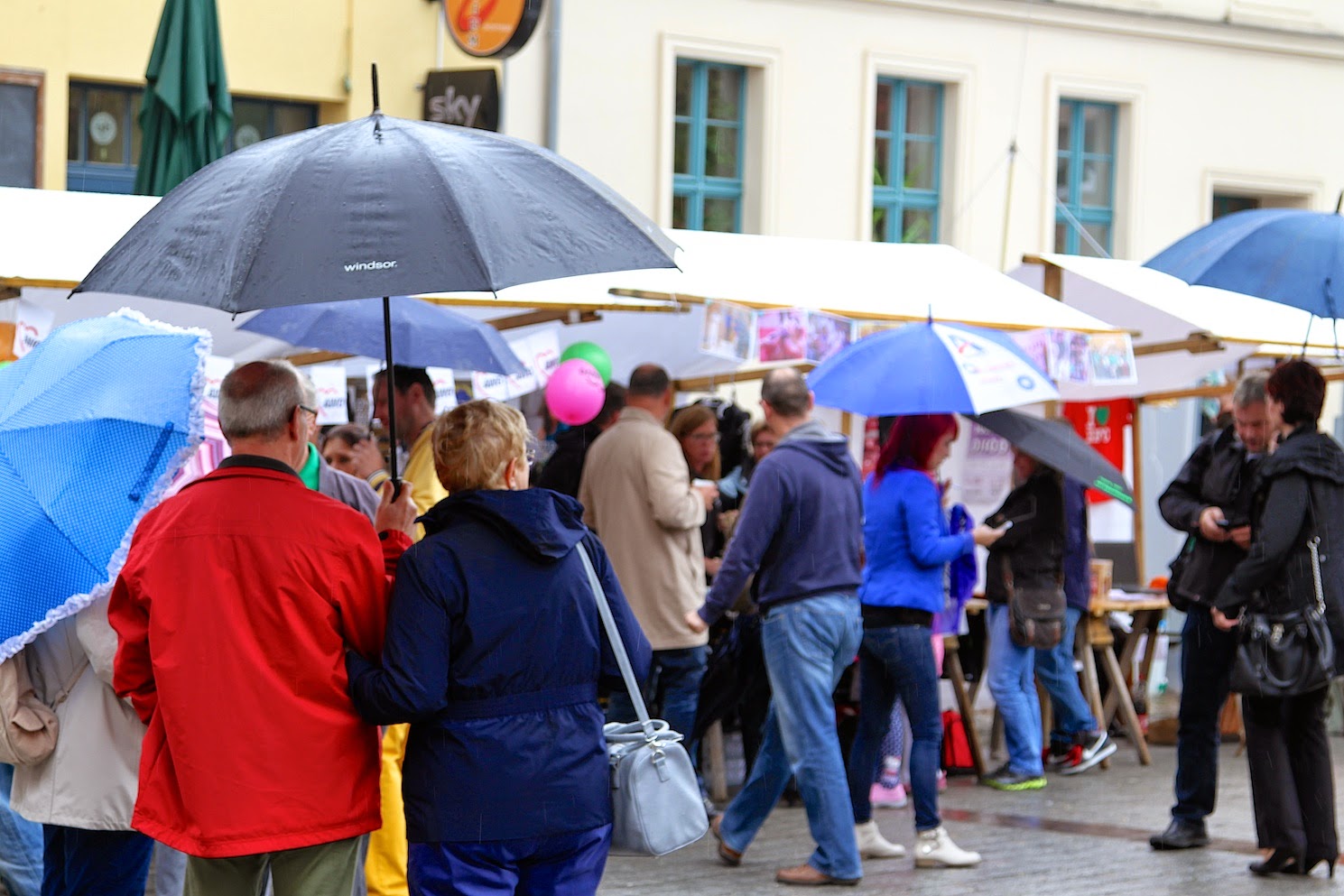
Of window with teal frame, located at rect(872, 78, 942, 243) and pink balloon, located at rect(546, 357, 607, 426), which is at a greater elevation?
window with teal frame, located at rect(872, 78, 942, 243)

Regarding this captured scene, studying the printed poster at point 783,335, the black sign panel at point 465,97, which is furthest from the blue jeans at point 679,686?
the black sign panel at point 465,97

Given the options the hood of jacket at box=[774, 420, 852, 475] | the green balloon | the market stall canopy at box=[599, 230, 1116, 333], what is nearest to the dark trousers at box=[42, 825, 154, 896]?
the hood of jacket at box=[774, 420, 852, 475]

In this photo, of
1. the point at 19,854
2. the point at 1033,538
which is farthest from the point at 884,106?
the point at 19,854

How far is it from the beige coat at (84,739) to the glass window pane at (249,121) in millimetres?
9674

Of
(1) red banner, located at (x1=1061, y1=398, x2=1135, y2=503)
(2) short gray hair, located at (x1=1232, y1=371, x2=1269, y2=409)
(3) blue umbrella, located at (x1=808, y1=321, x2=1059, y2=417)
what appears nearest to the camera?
(2) short gray hair, located at (x1=1232, y1=371, x2=1269, y2=409)

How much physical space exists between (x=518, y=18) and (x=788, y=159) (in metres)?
3.61

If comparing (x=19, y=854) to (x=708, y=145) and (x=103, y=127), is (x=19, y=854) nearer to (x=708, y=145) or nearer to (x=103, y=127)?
(x=103, y=127)

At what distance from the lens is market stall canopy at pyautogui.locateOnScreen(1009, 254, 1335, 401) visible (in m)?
10.5

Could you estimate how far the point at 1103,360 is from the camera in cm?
988

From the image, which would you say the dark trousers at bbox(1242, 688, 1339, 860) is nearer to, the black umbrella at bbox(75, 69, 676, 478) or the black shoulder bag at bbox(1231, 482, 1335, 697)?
the black shoulder bag at bbox(1231, 482, 1335, 697)

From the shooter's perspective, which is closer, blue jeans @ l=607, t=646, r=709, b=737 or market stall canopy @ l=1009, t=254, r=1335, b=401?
blue jeans @ l=607, t=646, r=709, b=737

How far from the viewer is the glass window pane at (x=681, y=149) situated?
15.6 meters

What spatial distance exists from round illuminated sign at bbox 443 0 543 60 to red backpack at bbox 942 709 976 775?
213 inches

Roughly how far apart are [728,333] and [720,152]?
22.9 ft
